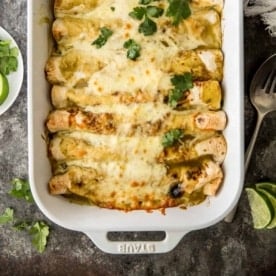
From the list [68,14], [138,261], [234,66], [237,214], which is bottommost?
[138,261]

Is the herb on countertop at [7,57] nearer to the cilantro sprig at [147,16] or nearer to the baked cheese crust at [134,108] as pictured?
the baked cheese crust at [134,108]

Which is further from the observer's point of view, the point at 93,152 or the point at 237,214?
the point at 237,214

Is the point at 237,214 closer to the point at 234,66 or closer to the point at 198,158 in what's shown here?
the point at 198,158

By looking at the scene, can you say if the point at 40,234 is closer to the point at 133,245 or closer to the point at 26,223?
the point at 26,223

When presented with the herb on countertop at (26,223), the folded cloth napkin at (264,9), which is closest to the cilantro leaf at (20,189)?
the herb on countertop at (26,223)

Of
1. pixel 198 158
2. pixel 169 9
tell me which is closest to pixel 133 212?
pixel 198 158
